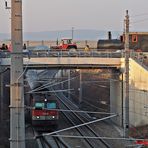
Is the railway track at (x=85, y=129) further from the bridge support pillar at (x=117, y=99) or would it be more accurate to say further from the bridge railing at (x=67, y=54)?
the bridge railing at (x=67, y=54)

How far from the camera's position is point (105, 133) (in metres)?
38.3

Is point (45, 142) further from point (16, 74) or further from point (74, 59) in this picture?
point (16, 74)

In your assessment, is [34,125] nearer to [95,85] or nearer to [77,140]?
[77,140]

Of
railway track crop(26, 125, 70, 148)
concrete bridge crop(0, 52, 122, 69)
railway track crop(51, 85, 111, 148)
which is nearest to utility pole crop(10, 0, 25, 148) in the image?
railway track crop(26, 125, 70, 148)

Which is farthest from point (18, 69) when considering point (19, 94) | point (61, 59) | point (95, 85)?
point (95, 85)

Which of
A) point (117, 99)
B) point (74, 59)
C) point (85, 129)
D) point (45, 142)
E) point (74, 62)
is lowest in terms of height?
point (85, 129)

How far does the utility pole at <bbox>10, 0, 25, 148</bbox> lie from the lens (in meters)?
11.9

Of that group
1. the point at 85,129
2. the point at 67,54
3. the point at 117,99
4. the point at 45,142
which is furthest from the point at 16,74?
the point at 117,99

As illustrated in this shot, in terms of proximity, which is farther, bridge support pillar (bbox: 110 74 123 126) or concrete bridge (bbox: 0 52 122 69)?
concrete bridge (bbox: 0 52 122 69)

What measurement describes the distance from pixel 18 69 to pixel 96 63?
3208 cm

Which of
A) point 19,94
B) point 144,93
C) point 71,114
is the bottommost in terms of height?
point 71,114

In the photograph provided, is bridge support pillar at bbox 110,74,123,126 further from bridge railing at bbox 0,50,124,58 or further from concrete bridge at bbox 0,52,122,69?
bridge railing at bbox 0,50,124,58

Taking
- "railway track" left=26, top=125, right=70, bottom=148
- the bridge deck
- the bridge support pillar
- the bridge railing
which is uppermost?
the bridge railing

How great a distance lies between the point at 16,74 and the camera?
12.0 meters
